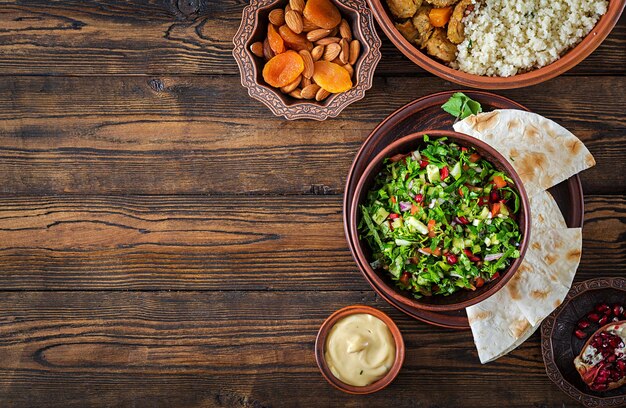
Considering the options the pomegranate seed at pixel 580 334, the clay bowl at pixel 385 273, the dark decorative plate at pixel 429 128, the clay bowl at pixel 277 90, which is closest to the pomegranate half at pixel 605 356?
the pomegranate seed at pixel 580 334

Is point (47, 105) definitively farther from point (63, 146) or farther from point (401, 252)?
point (401, 252)

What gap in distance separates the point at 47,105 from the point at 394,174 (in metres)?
1.43

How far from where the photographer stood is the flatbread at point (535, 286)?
7.03 ft

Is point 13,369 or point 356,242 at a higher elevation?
point 356,242

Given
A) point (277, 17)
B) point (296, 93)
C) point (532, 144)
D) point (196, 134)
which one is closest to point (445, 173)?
point (532, 144)

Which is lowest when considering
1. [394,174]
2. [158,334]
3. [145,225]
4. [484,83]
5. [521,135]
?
[158,334]

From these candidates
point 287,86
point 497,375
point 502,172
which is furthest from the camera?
point 497,375

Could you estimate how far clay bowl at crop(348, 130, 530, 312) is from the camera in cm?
199

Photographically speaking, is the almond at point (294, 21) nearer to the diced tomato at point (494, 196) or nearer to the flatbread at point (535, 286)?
the diced tomato at point (494, 196)

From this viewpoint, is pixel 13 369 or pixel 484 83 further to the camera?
pixel 13 369

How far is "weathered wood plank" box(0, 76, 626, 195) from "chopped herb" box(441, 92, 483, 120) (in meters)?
0.17

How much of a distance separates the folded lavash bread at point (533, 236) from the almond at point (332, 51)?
1.72ft

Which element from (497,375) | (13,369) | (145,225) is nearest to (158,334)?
(145,225)

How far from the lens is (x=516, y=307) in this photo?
84.9 inches
